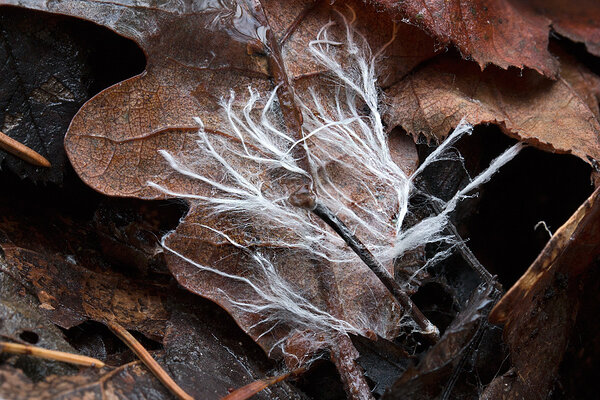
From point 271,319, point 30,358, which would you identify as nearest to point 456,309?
point 271,319

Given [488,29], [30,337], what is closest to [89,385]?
[30,337]

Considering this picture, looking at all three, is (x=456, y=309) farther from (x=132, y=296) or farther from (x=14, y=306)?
(x=14, y=306)

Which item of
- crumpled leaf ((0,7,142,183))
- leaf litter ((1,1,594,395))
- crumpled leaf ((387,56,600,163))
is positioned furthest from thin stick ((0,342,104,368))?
crumpled leaf ((387,56,600,163))

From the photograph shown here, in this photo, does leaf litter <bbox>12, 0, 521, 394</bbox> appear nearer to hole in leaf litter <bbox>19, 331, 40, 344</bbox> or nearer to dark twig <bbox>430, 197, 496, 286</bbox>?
dark twig <bbox>430, 197, 496, 286</bbox>

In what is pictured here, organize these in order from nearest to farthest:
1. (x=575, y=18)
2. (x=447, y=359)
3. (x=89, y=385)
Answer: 1. (x=89, y=385)
2. (x=447, y=359)
3. (x=575, y=18)

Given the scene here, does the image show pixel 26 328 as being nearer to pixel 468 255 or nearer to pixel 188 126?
pixel 188 126
